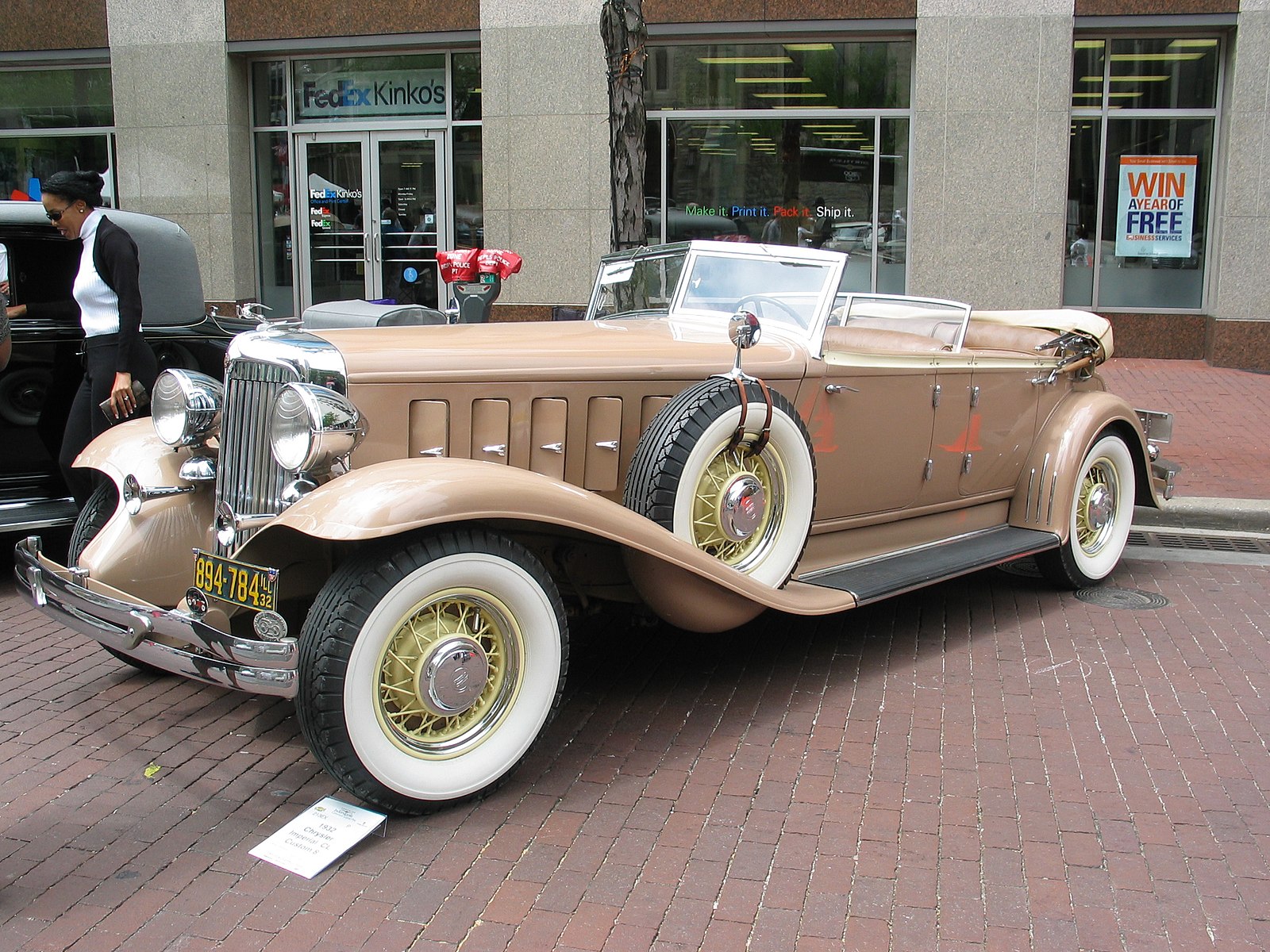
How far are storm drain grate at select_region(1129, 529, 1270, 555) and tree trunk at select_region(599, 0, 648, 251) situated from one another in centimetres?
345

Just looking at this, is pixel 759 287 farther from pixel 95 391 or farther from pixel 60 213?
pixel 60 213

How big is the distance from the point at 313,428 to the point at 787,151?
10.3 m

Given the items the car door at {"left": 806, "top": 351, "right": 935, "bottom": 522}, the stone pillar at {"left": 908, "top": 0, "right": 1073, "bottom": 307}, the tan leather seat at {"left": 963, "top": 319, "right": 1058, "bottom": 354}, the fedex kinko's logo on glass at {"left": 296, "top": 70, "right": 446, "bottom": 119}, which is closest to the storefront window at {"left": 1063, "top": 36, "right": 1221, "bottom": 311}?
the stone pillar at {"left": 908, "top": 0, "right": 1073, "bottom": 307}

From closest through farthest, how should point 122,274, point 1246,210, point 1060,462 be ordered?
1. point 122,274
2. point 1060,462
3. point 1246,210

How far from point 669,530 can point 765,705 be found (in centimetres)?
80

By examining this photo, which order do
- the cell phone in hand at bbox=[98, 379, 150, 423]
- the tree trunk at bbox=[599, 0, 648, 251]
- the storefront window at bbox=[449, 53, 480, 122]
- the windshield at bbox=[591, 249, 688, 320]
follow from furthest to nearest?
the storefront window at bbox=[449, 53, 480, 122] → the tree trunk at bbox=[599, 0, 648, 251] → the windshield at bbox=[591, 249, 688, 320] → the cell phone in hand at bbox=[98, 379, 150, 423]

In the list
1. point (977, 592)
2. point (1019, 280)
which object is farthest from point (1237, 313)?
point (977, 592)

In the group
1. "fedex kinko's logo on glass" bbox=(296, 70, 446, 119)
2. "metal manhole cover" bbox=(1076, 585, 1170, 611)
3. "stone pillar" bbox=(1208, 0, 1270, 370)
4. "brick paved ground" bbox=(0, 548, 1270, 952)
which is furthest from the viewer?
"fedex kinko's logo on glass" bbox=(296, 70, 446, 119)

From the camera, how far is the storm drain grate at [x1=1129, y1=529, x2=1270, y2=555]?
6.36m

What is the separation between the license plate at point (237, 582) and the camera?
308 cm

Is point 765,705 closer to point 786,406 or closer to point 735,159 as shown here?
point 786,406

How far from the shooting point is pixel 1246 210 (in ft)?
38.0

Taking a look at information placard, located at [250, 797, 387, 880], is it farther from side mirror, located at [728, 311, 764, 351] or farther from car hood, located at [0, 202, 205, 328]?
car hood, located at [0, 202, 205, 328]

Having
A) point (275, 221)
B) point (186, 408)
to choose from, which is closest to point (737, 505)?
point (186, 408)
